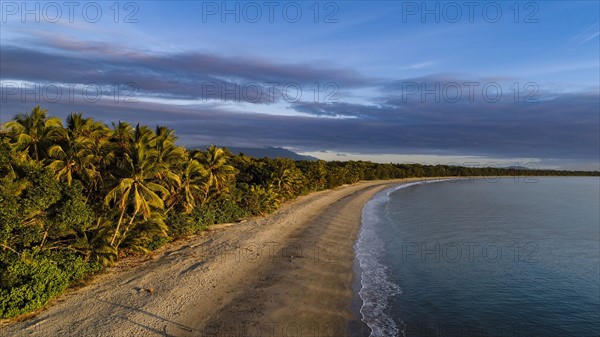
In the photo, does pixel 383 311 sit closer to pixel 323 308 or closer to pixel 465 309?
pixel 323 308

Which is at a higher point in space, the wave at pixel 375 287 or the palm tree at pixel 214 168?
the palm tree at pixel 214 168

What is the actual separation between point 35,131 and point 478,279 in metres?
26.3

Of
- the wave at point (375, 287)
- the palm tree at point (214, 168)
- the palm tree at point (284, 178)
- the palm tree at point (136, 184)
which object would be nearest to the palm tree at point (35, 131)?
the palm tree at point (136, 184)

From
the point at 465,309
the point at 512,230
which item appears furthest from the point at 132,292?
the point at 512,230

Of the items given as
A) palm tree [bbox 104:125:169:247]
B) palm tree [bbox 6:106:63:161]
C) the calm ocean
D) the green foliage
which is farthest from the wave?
palm tree [bbox 6:106:63:161]

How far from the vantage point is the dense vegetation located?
15.4 metres

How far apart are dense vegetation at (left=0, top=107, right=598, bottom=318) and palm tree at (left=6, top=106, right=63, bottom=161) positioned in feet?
0.14

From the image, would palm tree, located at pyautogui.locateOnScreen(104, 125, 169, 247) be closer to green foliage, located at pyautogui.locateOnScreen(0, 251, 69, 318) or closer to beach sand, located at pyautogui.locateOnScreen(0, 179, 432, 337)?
beach sand, located at pyautogui.locateOnScreen(0, 179, 432, 337)

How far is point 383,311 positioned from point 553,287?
12022 mm

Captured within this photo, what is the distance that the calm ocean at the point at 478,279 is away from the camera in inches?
660

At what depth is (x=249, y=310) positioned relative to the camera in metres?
16.5

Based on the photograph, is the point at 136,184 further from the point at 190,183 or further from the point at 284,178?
the point at 284,178

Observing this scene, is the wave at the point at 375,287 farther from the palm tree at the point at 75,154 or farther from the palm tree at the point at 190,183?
the palm tree at the point at 75,154

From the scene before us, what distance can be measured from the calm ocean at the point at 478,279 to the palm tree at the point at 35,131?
18.0 meters
